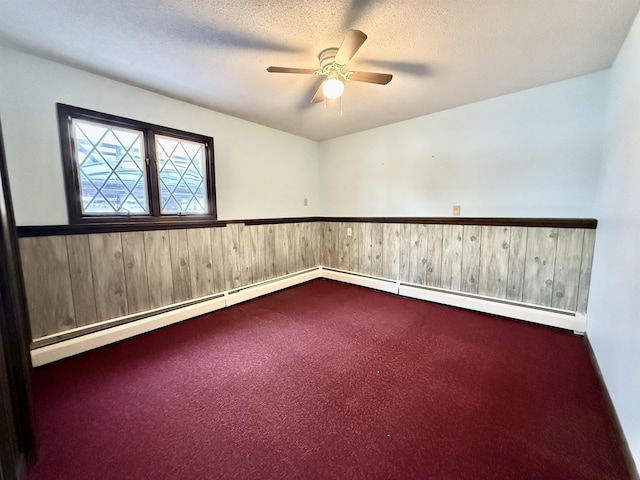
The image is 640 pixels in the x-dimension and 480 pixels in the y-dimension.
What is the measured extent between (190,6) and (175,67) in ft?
2.34

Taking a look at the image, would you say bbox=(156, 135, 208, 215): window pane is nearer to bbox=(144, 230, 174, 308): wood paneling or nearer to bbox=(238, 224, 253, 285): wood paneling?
bbox=(144, 230, 174, 308): wood paneling

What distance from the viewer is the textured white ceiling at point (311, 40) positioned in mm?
1410

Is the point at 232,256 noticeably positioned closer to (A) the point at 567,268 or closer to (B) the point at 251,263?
(B) the point at 251,263

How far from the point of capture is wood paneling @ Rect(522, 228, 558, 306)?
2.38m

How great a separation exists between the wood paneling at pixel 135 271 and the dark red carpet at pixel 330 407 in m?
0.32

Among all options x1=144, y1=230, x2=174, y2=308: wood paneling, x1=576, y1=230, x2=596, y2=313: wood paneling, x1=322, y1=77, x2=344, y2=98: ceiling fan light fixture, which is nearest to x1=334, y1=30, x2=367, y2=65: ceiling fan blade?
x1=322, y1=77, x2=344, y2=98: ceiling fan light fixture

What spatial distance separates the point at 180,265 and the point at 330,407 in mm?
2039

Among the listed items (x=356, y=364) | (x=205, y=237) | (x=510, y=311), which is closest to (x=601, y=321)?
(x=510, y=311)

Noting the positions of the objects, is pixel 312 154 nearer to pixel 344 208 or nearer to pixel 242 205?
pixel 344 208

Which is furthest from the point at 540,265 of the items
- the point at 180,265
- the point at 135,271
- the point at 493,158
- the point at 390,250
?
the point at 135,271

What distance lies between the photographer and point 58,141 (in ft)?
6.33

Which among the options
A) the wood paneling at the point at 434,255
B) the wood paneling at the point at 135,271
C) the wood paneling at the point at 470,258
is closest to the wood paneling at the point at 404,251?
the wood paneling at the point at 434,255

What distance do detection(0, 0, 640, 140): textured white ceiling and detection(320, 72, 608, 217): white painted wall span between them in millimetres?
228

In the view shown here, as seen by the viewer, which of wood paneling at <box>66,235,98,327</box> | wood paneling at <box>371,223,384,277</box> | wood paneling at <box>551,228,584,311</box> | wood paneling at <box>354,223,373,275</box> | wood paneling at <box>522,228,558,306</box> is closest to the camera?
wood paneling at <box>66,235,98,327</box>
